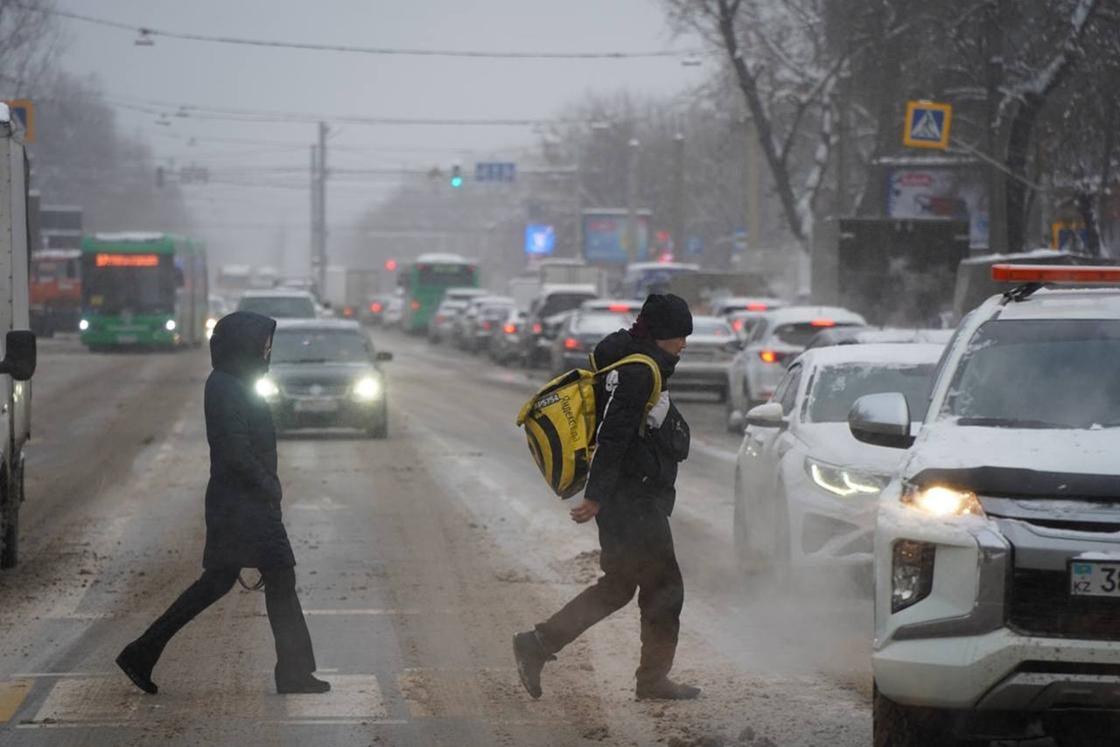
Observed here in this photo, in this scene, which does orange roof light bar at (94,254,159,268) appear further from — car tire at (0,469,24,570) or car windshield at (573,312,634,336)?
car tire at (0,469,24,570)

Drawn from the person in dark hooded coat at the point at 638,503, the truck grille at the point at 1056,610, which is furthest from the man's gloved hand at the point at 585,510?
the truck grille at the point at 1056,610

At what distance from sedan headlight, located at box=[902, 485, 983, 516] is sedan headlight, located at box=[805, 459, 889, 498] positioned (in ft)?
15.3

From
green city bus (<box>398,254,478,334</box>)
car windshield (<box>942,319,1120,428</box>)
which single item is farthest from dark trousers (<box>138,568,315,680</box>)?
green city bus (<box>398,254,478,334</box>)

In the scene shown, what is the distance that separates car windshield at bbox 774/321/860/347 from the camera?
91.0 ft

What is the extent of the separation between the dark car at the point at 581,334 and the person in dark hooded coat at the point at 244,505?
2717 cm

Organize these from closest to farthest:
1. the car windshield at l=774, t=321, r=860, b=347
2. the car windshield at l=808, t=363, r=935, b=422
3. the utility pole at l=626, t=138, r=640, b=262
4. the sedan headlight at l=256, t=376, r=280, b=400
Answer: the car windshield at l=808, t=363, r=935, b=422 < the sedan headlight at l=256, t=376, r=280, b=400 < the car windshield at l=774, t=321, r=860, b=347 < the utility pole at l=626, t=138, r=640, b=262

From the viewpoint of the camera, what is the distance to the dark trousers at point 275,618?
8969 millimetres

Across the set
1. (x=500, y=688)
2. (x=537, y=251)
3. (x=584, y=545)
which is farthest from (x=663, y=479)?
(x=537, y=251)

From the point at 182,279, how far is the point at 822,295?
24983 millimetres

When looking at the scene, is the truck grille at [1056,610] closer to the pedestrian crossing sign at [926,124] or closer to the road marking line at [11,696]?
the road marking line at [11,696]

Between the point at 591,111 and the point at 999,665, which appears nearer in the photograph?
the point at 999,665

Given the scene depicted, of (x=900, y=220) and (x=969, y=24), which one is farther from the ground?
(x=969, y=24)

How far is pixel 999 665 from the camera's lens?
248 inches

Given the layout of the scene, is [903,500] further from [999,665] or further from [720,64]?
[720,64]
